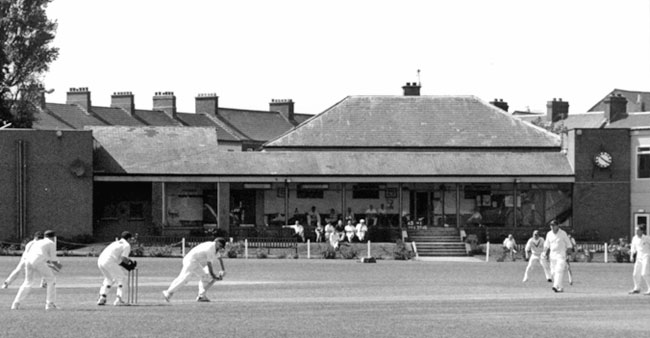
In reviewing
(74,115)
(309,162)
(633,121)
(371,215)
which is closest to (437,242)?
(371,215)

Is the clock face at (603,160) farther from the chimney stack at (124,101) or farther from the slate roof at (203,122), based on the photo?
the chimney stack at (124,101)

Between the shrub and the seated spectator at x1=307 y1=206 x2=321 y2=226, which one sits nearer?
the shrub

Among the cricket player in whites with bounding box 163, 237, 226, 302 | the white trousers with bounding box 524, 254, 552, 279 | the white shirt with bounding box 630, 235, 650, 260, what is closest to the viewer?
the cricket player in whites with bounding box 163, 237, 226, 302

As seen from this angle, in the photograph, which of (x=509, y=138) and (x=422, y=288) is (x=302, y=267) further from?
(x=509, y=138)

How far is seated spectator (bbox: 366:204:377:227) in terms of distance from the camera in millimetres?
62250

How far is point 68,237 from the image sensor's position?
5897cm

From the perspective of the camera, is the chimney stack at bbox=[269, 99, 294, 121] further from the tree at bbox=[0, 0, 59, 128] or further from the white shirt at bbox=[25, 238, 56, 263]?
the white shirt at bbox=[25, 238, 56, 263]

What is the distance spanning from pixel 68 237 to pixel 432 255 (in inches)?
621

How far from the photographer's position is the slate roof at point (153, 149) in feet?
204

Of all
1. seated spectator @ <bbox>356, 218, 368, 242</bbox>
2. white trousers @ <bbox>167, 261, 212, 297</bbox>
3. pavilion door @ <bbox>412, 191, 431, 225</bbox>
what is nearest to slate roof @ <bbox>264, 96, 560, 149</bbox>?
pavilion door @ <bbox>412, 191, 431, 225</bbox>

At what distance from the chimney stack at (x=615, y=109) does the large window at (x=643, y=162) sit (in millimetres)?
27814

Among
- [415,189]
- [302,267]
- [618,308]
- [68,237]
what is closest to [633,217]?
[415,189]

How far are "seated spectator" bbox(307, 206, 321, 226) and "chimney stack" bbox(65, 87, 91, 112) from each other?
36.0 meters

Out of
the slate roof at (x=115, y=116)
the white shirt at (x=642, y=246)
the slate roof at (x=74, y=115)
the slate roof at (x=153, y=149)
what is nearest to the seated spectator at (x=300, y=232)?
the slate roof at (x=153, y=149)
